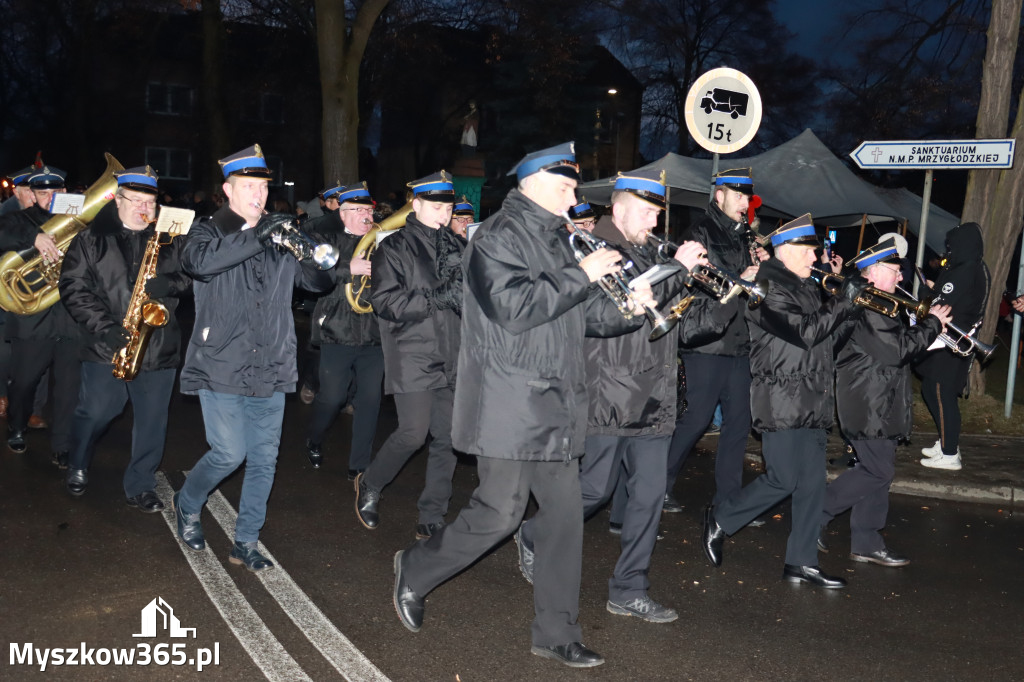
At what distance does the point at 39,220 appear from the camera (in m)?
8.17

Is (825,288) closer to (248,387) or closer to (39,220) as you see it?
(248,387)

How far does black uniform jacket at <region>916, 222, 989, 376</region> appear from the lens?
8.59 metres

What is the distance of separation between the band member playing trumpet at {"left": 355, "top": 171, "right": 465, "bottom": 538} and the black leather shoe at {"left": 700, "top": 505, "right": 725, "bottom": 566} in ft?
5.13

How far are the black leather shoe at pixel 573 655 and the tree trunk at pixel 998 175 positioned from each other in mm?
8169

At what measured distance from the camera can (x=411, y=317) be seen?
6.30 meters

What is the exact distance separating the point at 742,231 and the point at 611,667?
3149 mm

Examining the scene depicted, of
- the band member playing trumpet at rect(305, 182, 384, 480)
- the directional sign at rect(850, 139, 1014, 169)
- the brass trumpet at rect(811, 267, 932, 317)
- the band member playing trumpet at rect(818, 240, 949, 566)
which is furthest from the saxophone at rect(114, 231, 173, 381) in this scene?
the directional sign at rect(850, 139, 1014, 169)

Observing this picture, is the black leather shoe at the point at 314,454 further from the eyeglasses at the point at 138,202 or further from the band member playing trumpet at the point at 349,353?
the eyeglasses at the point at 138,202

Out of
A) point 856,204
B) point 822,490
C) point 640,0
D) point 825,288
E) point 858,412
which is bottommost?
point 822,490

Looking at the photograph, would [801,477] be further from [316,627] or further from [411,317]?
[316,627]

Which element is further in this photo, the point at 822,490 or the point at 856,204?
the point at 856,204

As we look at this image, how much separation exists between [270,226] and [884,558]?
156 inches

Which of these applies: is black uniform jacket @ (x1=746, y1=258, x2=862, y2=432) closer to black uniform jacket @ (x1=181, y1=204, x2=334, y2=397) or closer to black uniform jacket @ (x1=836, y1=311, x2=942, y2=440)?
black uniform jacket @ (x1=836, y1=311, x2=942, y2=440)

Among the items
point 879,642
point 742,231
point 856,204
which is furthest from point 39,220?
point 856,204
